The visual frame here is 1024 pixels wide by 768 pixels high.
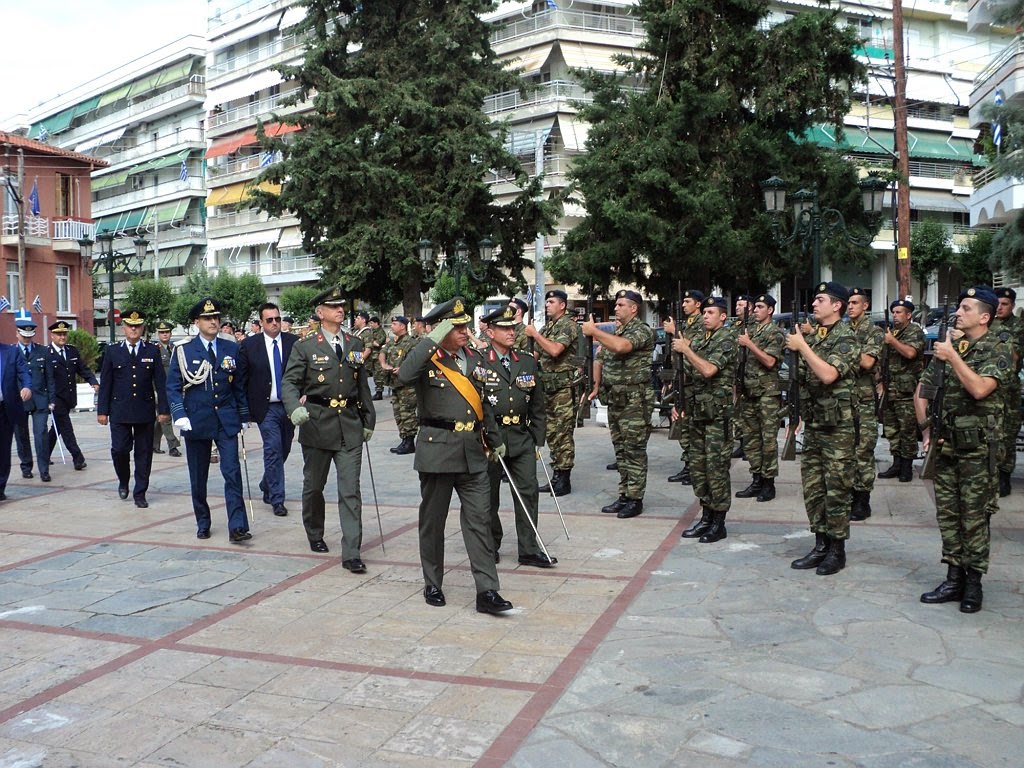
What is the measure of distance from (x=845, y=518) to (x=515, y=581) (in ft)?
7.62

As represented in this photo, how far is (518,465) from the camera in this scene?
717cm

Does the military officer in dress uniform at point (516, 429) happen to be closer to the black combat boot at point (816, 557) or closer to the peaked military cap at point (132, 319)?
the black combat boot at point (816, 557)

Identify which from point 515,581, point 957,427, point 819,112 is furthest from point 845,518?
point 819,112

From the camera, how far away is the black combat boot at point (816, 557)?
6.76 meters

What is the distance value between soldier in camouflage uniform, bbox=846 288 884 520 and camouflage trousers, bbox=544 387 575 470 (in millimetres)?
2891

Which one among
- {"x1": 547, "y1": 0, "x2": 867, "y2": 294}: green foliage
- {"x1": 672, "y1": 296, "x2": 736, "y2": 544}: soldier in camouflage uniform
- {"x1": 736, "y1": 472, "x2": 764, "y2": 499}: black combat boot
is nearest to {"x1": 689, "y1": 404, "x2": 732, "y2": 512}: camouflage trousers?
{"x1": 672, "y1": 296, "x2": 736, "y2": 544}: soldier in camouflage uniform

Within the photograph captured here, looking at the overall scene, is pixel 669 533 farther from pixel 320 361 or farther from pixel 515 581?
pixel 320 361

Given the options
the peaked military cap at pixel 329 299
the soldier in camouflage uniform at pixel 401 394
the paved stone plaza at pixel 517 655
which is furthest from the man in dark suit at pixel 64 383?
the peaked military cap at pixel 329 299

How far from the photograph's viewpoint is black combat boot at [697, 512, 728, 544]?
7648 mm

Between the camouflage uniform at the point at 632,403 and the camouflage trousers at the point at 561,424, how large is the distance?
44.9 inches

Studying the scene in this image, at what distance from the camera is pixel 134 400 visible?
9.77 m

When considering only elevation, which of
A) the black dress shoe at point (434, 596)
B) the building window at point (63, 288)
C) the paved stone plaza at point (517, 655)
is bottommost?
the paved stone plaza at point (517, 655)

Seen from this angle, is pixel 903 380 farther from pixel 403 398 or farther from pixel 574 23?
pixel 574 23

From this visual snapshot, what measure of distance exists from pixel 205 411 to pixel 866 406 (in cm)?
546
